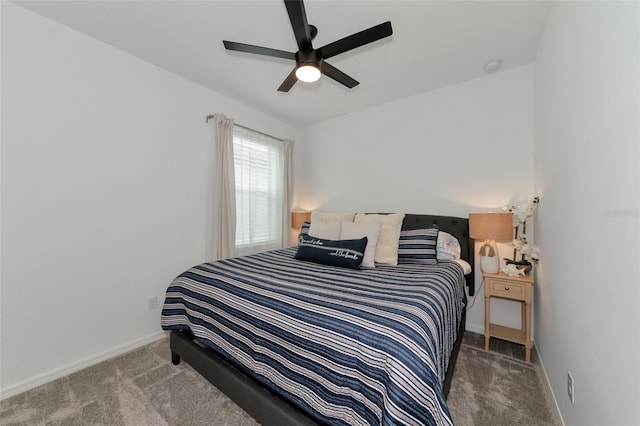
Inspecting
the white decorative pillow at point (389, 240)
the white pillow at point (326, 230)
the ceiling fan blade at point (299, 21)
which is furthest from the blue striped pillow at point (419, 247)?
the ceiling fan blade at point (299, 21)

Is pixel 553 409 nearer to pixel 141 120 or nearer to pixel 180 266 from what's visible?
pixel 180 266

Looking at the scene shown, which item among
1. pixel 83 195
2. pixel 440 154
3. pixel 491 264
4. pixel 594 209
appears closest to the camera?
pixel 594 209

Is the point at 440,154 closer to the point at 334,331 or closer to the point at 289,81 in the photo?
the point at 289,81

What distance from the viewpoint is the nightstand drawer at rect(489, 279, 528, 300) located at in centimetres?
210

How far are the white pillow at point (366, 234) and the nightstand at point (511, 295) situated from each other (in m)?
1.02

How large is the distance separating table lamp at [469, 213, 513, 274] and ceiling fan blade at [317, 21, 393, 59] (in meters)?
1.69

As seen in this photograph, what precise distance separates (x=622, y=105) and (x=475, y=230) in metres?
1.62

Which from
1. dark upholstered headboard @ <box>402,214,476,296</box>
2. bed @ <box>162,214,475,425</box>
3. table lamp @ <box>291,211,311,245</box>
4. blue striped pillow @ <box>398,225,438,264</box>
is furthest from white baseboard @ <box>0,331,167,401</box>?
dark upholstered headboard @ <box>402,214,476,296</box>

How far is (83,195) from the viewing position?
2031 millimetres

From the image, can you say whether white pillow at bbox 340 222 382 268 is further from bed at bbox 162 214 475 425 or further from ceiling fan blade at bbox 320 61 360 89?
ceiling fan blade at bbox 320 61 360 89

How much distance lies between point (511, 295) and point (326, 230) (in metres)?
1.68

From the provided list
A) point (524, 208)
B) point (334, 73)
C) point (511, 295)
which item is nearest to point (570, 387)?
point (511, 295)

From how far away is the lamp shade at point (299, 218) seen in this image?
372 cm

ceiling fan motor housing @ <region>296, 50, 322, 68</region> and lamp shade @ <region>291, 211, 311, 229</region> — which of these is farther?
lamp shade @ <region>291, 211, 311, 229</region>
